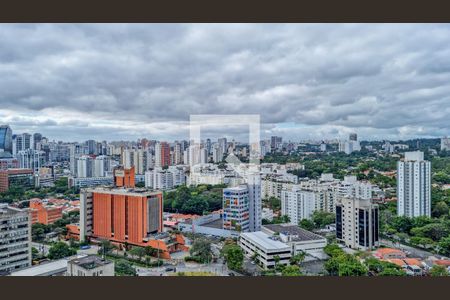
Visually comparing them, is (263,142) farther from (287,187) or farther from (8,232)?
(8,232)

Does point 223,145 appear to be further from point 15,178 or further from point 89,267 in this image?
point 15,178

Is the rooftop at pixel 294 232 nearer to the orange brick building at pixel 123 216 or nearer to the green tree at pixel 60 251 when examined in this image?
the orange brick building at pixel 123 216

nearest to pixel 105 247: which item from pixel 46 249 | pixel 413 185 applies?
pixel 46 249

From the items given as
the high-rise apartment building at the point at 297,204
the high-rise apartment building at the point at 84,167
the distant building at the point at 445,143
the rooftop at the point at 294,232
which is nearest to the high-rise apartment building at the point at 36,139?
the high-rise apartment building at the point at 84,167

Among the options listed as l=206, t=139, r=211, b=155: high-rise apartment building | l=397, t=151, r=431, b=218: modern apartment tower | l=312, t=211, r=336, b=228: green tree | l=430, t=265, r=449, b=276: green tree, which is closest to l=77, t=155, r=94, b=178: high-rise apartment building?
l=206, t=139, r=211, b=155: high-rise apartment building

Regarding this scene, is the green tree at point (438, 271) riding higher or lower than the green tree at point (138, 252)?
lower

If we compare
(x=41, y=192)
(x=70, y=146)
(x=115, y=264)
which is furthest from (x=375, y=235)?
(x=41, y=192)
